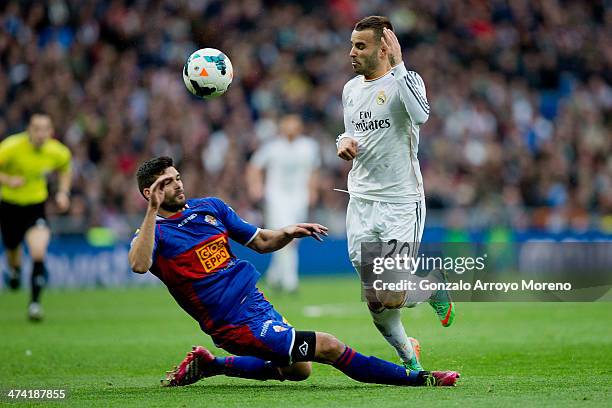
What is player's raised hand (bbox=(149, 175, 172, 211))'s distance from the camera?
22.6ft

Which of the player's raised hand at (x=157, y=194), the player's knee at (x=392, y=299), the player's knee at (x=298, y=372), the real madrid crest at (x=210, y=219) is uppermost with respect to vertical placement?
the player's raised hand at (x=157, y=194)

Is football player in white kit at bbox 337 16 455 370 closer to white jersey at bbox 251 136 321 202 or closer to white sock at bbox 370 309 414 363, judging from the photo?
→ white sock at bbox 370 309 414 363

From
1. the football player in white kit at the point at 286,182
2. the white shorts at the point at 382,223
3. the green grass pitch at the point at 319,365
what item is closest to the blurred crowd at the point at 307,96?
the football player in white kit at the point at 286,182

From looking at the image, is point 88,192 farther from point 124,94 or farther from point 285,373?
point 285,373

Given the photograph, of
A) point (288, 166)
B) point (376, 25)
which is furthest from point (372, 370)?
point (288, 166)

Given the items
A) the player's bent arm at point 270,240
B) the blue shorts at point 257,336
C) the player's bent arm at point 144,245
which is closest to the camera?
the player's bent arm at point 144,245

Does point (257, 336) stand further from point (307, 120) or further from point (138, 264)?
point (307, 120)

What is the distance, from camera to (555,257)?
17.6 m

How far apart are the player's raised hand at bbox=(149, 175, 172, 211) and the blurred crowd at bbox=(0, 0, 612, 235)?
11.9m

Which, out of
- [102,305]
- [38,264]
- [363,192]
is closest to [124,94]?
[102,305]

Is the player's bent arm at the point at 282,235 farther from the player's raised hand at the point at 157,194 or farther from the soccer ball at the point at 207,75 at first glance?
the soccer ball at the point at 207,75

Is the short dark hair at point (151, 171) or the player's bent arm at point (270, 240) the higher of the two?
the short dark hair at point (151, 171)

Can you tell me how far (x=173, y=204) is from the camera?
7355 millimetres

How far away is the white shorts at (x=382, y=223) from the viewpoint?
796cm
